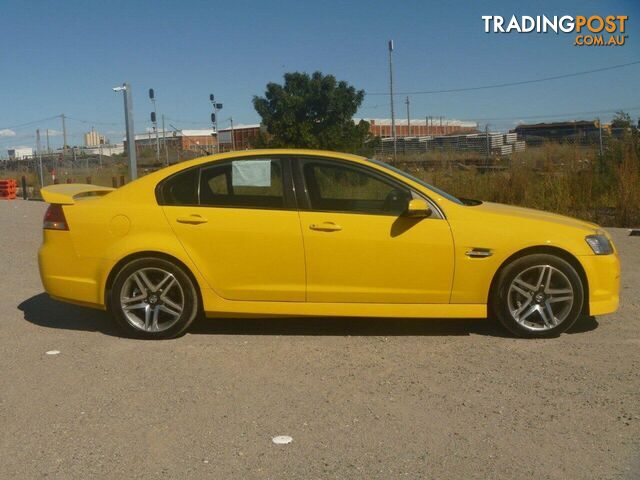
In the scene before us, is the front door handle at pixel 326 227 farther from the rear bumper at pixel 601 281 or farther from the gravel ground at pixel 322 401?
the rear bumper at pixel 601 281

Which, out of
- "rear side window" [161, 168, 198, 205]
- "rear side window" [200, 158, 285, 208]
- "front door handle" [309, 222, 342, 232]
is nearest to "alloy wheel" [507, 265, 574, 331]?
"front door handle" [309, 222, 342, 232]

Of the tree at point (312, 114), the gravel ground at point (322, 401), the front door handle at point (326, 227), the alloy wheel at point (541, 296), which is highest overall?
the tree at point (312, 114)

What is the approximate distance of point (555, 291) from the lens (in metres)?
5.98

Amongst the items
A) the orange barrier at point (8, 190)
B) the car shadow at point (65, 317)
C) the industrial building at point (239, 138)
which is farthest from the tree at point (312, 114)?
the car shadow at point (65, 317)

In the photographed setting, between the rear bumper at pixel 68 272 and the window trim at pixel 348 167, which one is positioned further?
the rear bumper at pixel 68 272

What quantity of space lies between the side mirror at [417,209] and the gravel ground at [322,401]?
105 centimetres

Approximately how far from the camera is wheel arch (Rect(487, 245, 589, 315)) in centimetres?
595

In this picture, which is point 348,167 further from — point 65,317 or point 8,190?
point 8,190

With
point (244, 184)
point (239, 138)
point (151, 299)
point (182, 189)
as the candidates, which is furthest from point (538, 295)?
point (239, 138)

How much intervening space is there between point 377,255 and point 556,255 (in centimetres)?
146

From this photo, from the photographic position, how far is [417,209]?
584cm

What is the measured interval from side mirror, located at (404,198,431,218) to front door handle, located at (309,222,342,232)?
1.85 ft

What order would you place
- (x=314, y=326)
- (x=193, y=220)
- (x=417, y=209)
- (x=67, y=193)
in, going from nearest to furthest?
(x=417, y=209) < (x=193, y=220) < (x=67, y=193) < (x=314, y=326)

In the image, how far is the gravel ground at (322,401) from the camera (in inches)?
150
